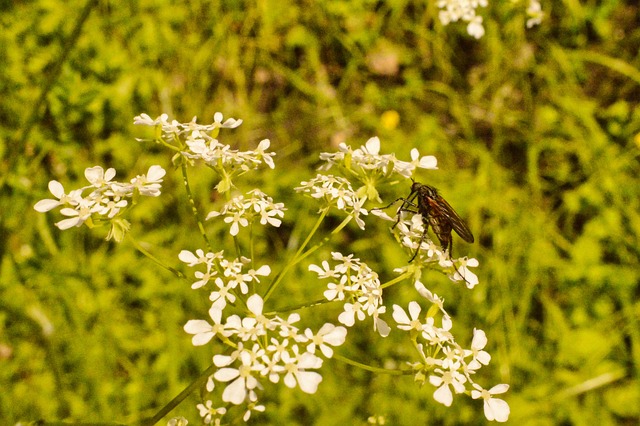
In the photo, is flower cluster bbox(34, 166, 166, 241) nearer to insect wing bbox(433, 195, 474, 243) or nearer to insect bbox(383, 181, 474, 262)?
insect bbox(383, 181, 474, 262)

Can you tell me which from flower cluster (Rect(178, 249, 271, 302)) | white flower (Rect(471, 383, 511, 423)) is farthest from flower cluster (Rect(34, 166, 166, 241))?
white flower (Rect(471, 383, 511, 423))

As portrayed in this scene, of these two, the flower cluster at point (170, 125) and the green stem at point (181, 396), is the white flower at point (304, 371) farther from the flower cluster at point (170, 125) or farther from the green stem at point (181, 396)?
the flower cluster at point (170, 125)

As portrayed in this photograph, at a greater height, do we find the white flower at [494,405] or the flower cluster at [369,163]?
the flower cluster at [369,163]

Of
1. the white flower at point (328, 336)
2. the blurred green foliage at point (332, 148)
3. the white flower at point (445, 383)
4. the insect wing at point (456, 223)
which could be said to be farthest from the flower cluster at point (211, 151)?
the blurred green foliage at point (332, 148)

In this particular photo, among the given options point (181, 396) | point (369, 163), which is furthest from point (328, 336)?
point (369, 163)

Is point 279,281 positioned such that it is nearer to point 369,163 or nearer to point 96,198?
point 369,163

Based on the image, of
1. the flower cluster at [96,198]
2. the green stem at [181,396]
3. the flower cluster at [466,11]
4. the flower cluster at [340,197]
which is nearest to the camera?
the green stem at [181,396]

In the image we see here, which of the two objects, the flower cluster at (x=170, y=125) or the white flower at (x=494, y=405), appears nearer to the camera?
the white flower at (x=494, y=405)
